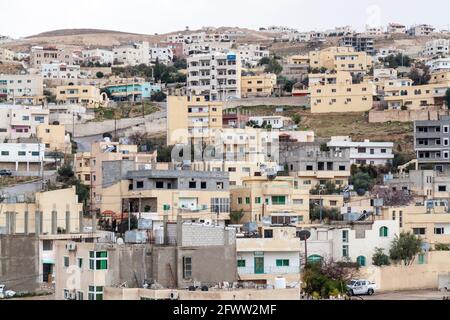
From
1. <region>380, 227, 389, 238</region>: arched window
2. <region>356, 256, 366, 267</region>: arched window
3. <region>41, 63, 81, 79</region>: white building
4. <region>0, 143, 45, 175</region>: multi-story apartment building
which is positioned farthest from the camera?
<region>41, 63, 81, 79</region>: white building

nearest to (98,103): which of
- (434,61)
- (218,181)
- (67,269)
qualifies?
(434,61)

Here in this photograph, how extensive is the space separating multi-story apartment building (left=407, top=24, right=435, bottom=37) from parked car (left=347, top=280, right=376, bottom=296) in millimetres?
57878

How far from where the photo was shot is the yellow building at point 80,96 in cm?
4456

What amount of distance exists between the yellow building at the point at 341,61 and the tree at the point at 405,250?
32.6 meters

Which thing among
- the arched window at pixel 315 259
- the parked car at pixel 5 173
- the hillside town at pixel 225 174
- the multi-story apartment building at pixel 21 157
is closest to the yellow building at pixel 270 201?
the hillside town at pixel 225 174

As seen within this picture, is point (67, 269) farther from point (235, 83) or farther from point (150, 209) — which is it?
point (235, 83)

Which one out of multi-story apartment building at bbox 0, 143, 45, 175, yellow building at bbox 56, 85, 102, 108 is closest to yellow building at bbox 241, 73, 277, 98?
yellow building at bbox 56, 85, 102, 108

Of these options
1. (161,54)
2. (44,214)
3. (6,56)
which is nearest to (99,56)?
(161,54)

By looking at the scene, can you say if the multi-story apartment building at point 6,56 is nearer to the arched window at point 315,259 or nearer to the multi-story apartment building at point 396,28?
the multi-story apartment building at point 396,28

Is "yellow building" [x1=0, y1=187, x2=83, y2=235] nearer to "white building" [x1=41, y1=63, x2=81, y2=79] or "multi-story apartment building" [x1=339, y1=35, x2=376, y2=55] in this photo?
"white building" [x1=41, y1=63, x2=81, y2=79]

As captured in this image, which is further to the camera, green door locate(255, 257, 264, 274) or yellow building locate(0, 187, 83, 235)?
yellow building locate(0, 187, 83, 235)

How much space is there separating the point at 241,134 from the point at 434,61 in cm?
2121

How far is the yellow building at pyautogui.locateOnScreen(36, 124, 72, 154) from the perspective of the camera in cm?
3541
